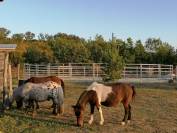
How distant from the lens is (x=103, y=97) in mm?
12836

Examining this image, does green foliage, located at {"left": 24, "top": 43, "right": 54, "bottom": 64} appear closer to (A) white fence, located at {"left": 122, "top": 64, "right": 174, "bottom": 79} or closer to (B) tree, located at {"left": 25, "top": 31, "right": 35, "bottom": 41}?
(A) white fence, located at {"left": 122, "top": 64, "right": 174, "bottom": 79}

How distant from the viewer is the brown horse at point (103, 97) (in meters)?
12.2

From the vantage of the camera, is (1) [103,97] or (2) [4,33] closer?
(1) [103,97]

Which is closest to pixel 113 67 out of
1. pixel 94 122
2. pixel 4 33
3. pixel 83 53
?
pixel 94 122

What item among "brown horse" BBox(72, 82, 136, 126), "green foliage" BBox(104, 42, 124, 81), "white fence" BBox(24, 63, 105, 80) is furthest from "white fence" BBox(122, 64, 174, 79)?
"brown horse" BBox(72, 82, 136, 126)

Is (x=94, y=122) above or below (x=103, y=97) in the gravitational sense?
A: below

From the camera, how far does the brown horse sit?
40.2 feet

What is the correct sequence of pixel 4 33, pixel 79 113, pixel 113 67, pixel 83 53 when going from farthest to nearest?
pixel 4 33, pixel 83 53, pixel 113 67, pixel 79 113

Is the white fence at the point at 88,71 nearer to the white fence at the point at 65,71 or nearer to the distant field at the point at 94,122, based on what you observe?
the white fence at the point at 65,71

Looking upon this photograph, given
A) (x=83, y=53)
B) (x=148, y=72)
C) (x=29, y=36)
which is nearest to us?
(x=148, y=72)

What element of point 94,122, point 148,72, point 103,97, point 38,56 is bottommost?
point 94,122

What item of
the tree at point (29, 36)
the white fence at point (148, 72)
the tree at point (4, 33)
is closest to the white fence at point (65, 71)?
the white fence at point (148, 72)

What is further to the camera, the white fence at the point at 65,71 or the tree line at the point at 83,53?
the tree line at the point at 83,53

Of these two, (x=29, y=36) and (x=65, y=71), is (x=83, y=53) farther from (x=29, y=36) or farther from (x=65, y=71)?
(x=29, y=36)
